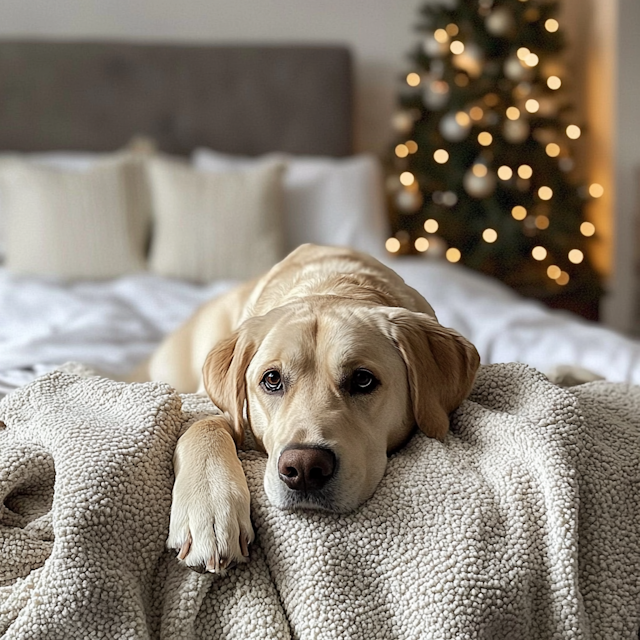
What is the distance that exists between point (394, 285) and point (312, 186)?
7.59 feet

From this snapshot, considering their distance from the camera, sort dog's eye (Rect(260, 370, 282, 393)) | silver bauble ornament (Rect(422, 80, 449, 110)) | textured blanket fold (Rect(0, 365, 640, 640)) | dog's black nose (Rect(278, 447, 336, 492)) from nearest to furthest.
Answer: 1. textured blanket fold (Rect(0, 365, 640, 640))
2. dog's black nose (Rect(278, 447, 336, 492))
3. dog's eye (Rect(260, 370, 282, 393))
4. silver bauble ornament (Rect(422, 80, 449, 110))

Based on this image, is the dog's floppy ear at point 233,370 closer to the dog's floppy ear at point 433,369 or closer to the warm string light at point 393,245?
the dog's floppy ear at point 433,369

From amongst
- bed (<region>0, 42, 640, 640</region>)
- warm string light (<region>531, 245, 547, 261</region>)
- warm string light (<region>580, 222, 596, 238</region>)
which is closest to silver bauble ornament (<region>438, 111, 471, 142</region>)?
warm string light (<region>531, 245, 547, 261</region>)

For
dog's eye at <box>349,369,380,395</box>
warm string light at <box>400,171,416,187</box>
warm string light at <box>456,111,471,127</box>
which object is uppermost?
dog's eye at <box>349,369,380,395</box>

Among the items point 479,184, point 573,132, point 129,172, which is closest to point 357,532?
point 129,172

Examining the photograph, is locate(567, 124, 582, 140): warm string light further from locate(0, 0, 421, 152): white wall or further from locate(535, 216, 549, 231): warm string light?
locate(0, 0, 421, 152): white wall

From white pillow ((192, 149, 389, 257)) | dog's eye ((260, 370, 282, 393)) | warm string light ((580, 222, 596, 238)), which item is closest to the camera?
dog's eye ((260, 370, 282, 393))

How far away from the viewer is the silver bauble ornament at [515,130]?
4223 millimetres

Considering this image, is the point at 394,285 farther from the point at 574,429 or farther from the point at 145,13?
the point at 145,13

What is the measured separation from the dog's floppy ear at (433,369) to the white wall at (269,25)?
3.60 meters

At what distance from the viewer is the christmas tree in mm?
4168

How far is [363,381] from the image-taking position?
1189 millimetres

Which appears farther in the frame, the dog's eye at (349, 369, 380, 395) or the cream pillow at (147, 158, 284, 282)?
the cream pillow at (147, 158, 284, 282)

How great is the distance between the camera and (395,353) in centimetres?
121
